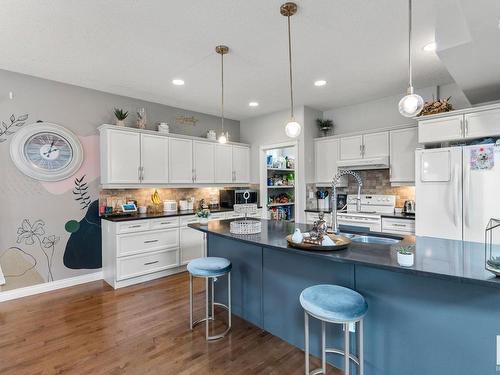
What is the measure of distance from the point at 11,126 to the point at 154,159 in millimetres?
1716

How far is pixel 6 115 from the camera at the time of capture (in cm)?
328

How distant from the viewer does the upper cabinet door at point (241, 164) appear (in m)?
5.39

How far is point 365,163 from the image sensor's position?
4.27m

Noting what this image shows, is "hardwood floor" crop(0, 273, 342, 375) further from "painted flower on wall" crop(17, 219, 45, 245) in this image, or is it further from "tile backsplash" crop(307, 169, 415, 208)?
"tile backsplash" crop(307, 169, 415, 208)

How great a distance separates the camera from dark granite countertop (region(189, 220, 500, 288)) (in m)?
1.30

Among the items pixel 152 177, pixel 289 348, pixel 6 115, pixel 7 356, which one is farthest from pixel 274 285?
pixel 6 115

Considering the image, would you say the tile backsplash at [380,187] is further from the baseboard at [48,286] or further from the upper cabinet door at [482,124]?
the baseboard at [48,286]

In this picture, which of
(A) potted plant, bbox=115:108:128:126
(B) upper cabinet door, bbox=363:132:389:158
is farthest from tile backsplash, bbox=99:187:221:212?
(B) upper cabinet door, bbox=363:132:389:158

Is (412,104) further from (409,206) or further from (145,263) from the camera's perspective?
(145,263)

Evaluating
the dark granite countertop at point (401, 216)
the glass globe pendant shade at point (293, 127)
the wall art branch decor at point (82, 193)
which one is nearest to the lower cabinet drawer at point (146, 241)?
the wall art branch decor at point (82, 193)

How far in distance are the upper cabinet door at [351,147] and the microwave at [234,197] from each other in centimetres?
175

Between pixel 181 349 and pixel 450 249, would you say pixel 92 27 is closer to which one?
pixel 181 349

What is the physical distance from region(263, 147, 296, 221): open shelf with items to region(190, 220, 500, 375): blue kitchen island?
309 centimetres

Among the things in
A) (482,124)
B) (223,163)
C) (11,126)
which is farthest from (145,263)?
(482,124)
